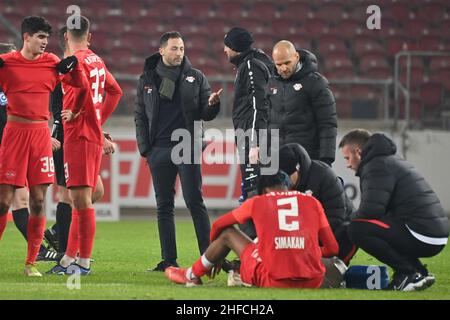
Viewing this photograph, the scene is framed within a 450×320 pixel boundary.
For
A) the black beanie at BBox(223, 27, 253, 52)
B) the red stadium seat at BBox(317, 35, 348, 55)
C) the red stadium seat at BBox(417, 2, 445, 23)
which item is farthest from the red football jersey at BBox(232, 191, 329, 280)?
the red stadium seat at BBox(417, 2, 445, 23)

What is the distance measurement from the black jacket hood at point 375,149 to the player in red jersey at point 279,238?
683 millimetres

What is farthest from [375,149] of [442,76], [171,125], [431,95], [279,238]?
[442,76]

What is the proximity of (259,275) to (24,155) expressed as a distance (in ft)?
7.44

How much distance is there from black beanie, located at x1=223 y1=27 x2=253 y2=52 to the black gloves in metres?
1.47

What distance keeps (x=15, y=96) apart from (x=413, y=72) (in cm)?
1070

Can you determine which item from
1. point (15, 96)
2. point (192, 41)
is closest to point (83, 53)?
point (15, 96)

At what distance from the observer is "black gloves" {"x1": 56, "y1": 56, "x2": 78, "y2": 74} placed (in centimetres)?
806

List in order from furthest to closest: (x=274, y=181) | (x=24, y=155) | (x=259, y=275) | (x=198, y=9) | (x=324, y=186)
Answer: (x=198, y=9) → (x=24, y=155) → (x=324, y=186) → (x=259, y=275) → (x=274, y=181)

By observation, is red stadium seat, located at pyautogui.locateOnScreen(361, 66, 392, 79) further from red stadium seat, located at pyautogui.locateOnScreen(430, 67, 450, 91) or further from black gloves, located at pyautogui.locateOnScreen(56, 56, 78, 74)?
black gloves, located at pyautogui.locateOnScreen(56, 56, 78, 74)

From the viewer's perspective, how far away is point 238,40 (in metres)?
Answer: 8.89

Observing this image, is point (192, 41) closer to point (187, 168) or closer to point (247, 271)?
point (187, 168)

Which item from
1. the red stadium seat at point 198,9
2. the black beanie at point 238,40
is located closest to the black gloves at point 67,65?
the black beanie at point 238,40

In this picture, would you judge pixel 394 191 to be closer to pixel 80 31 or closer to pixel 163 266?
pixel 163 266
